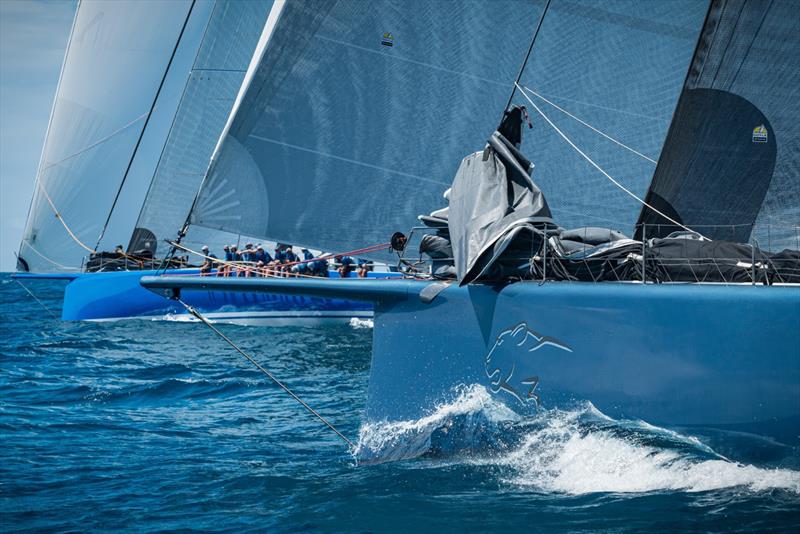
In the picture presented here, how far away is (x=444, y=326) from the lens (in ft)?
20.8

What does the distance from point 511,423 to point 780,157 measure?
3956 millimetres

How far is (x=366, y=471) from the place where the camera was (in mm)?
5973

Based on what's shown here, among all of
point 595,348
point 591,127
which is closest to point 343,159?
point 591,127

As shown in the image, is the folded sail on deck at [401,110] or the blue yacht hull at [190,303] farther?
the blue yacht hull at [190,303]

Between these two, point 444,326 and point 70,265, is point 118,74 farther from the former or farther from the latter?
point 444,326

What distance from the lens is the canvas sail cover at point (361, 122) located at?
992 cm

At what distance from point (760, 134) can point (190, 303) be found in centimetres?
1374

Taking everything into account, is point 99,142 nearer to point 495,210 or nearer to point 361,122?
point 361,122

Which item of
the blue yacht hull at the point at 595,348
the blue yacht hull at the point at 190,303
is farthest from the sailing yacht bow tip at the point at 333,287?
the blue yacht hull at the point at 190,303

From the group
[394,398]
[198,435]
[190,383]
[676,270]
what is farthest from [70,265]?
[676,270]

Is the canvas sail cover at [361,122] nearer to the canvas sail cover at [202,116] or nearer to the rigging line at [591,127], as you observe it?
the rigging line at [591,127]

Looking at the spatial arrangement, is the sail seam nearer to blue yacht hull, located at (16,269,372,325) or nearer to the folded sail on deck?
the folded sail on deck

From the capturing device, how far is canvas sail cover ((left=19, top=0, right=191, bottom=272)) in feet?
63.1

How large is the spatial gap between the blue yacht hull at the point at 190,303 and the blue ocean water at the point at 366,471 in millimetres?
9700
